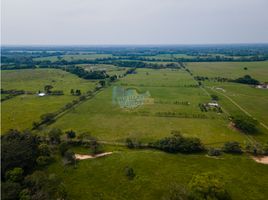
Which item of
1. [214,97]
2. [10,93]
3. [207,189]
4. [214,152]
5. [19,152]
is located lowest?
[214,152]

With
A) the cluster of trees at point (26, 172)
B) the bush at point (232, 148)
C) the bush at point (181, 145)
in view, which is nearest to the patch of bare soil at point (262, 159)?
the bush at point (232, 148)

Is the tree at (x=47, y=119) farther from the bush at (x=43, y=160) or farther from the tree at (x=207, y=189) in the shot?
the tree at (x=207, y=189)

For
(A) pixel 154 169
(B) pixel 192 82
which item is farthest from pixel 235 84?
(A) pixel 154 169

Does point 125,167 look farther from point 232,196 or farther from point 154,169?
point 232,196

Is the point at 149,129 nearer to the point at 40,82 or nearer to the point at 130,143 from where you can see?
the point at 130,143

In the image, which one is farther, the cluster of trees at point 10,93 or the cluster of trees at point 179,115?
the cluster of trees at point 10,93

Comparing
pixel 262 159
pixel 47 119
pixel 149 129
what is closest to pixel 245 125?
pixel 262 159
